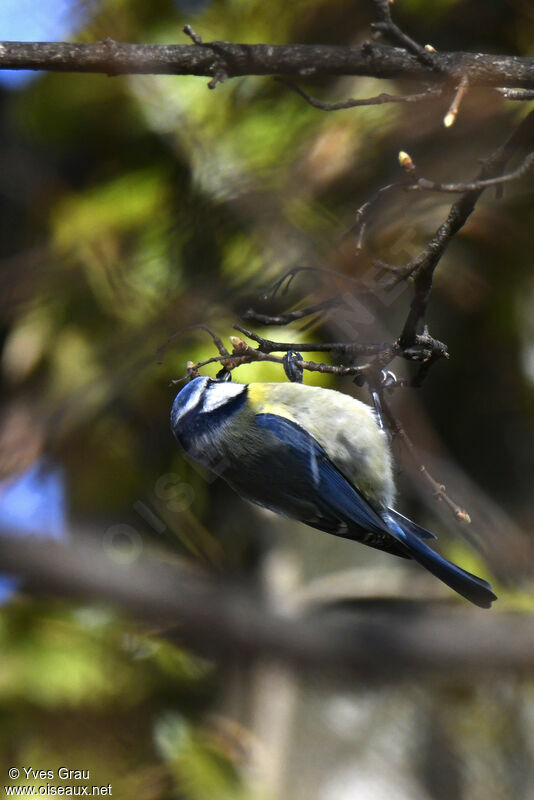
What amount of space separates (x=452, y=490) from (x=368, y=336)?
447mm

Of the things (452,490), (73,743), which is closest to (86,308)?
(73,743)

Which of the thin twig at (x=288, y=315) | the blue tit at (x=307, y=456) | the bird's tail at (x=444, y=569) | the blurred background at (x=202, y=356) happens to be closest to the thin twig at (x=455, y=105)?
the thin twig at (x=288, y=315)

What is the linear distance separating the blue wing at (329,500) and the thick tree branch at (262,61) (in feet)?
1.63

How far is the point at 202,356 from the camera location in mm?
2531

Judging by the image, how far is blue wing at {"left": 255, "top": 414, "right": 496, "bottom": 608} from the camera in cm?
131

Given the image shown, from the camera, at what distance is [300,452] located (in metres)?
1.35

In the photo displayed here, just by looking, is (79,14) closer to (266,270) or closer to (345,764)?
(266,270)

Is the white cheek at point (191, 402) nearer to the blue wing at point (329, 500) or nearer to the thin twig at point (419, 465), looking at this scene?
the blue wing at point (329, 500)

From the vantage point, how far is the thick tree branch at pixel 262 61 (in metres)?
1.16

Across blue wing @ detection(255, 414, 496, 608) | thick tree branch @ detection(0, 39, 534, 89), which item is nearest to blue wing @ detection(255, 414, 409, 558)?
blue wing @ detection(255, 414, 496, 608)

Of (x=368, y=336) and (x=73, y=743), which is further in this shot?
(x=73, y=743)

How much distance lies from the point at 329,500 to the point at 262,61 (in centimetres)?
60

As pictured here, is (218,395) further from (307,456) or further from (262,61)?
(262,61)

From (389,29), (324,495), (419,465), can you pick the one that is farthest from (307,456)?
(389,29)
